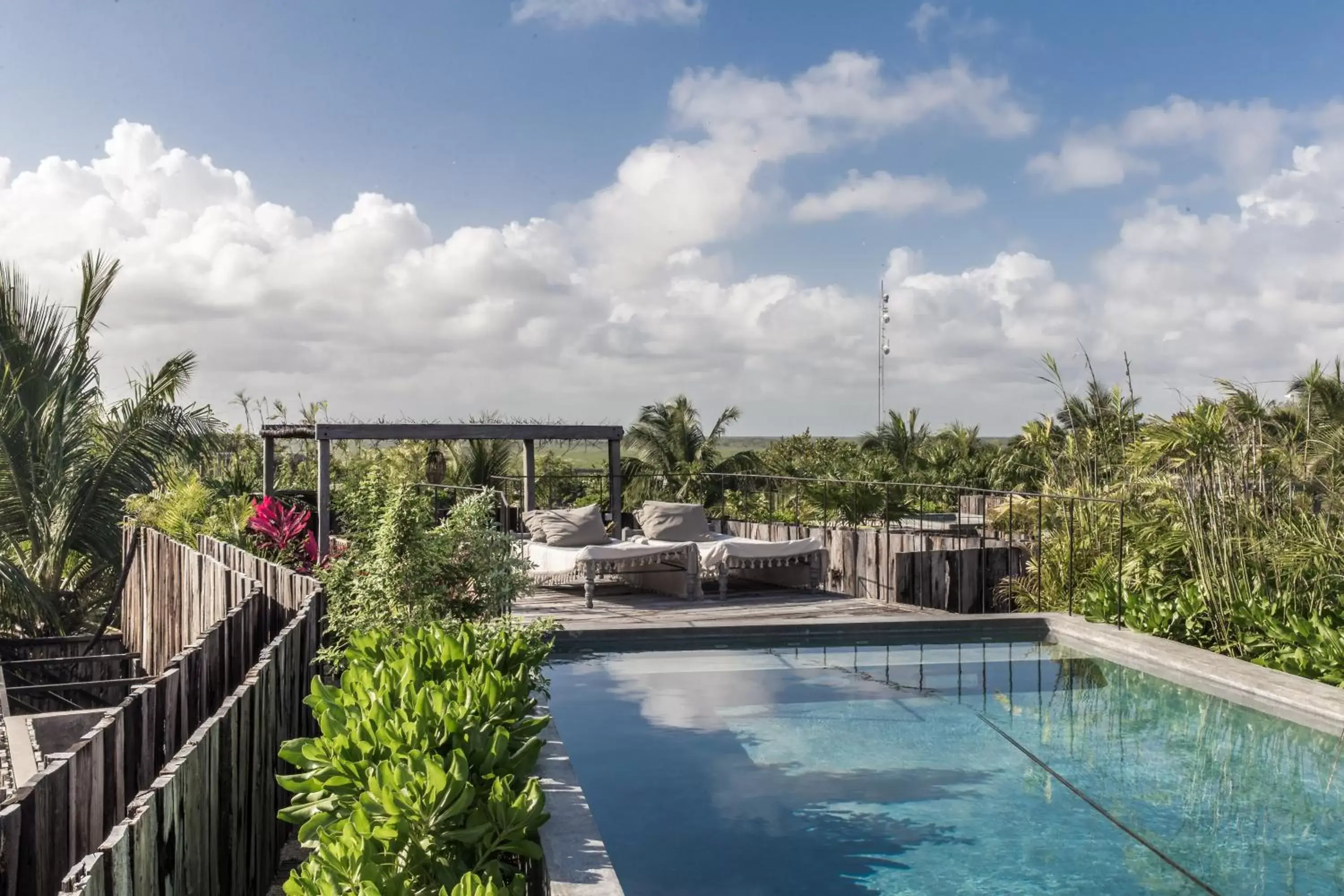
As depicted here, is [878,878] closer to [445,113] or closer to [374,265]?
[445,113]

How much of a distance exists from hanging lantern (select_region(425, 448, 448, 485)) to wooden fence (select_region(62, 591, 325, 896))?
38.4 feet

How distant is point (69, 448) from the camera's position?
37.4 ft

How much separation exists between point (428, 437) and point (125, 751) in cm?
915

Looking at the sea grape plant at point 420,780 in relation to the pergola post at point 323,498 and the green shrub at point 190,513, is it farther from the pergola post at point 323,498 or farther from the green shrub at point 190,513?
the pergola post at point 323,498

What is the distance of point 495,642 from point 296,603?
2.16 metres

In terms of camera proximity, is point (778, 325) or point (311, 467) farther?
point (778, 325)

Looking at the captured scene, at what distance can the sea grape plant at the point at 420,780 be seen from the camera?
2.88m

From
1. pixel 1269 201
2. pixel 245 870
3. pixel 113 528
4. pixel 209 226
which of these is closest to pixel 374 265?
pixel 209 226

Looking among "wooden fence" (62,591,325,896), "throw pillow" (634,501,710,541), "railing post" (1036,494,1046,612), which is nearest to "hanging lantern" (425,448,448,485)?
"throw pillow" (634,501,710,541)

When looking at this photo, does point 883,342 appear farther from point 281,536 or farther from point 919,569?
point 281,536

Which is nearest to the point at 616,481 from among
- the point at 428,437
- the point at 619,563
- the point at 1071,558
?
the point at 428,437

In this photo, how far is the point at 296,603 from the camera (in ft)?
20.2

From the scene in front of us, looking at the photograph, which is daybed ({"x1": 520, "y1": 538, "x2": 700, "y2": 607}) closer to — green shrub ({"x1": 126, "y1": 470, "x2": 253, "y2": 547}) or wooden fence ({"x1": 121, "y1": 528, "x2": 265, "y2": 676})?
green shrub ({"x1": 126, "y1": 470, "x2": 253, "y2": 547})

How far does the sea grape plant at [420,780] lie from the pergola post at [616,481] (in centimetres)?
842
